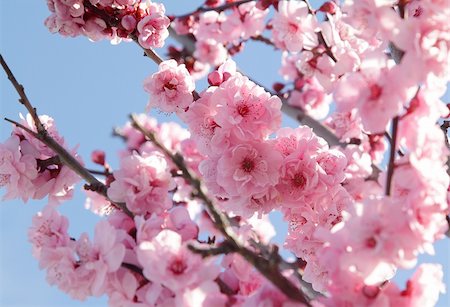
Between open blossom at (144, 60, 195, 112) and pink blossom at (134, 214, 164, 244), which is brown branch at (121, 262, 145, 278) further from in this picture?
open blossom at (144, 60, 195, 112)

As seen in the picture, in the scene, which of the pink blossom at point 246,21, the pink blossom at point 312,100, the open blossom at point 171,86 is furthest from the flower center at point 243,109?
the pink blossom at point 312,100

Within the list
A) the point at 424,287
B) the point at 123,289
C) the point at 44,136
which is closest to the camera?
the point at 424,287

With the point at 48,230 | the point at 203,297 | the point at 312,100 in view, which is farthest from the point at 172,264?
the point at 312,100

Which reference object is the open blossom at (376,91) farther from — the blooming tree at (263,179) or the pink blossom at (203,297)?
the pink blossom at (203,297)

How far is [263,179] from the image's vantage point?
224 cm

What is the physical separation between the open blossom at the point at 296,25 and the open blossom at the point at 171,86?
612 millimetres

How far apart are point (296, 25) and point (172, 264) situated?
5.37 feet

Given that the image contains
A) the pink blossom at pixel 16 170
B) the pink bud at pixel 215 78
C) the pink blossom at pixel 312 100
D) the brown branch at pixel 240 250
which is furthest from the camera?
the pink blossom at pixel 312 100

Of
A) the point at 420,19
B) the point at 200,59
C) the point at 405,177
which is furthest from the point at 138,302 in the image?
the point at 200,59

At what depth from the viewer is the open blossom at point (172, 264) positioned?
1.44m

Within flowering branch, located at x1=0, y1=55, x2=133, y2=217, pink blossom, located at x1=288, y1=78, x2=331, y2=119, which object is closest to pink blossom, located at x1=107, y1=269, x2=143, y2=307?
flowering branch, located at x1=0, y1=55, x2=133, y2=217

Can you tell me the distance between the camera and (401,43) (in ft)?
4.81

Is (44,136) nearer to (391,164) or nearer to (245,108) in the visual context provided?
(245,108)

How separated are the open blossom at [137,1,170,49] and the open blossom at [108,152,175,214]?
2.80ft
